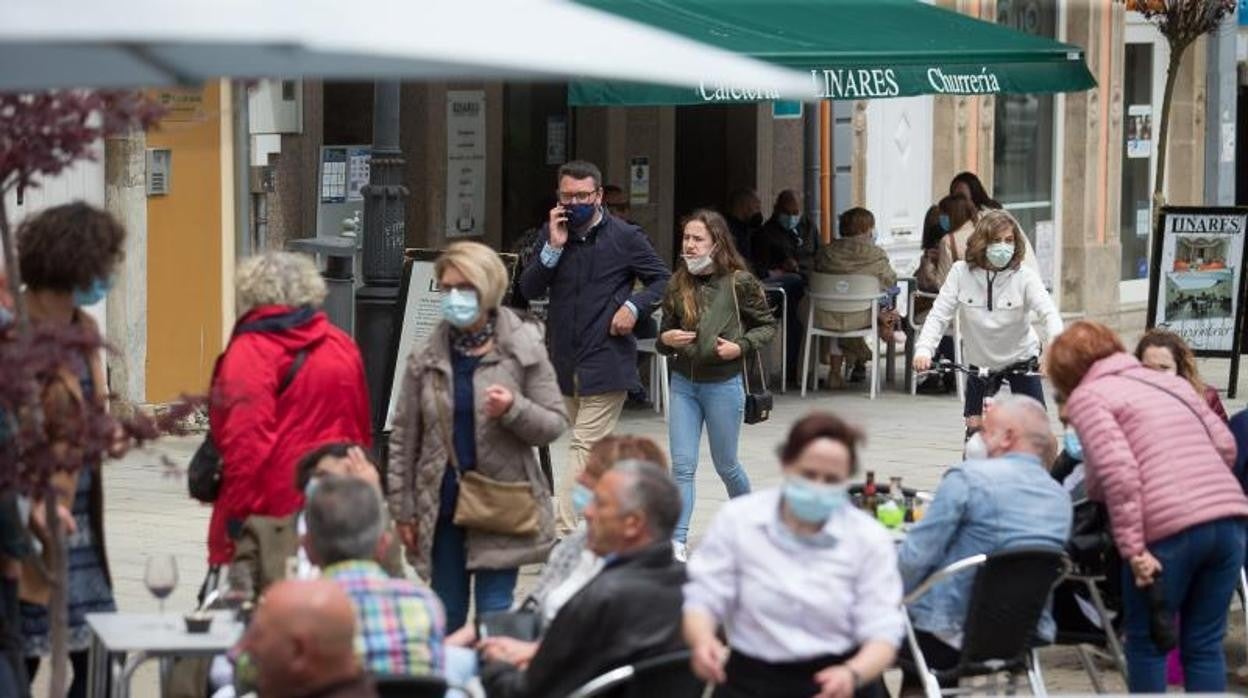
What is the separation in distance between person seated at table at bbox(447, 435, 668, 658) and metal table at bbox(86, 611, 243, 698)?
71 centimetres

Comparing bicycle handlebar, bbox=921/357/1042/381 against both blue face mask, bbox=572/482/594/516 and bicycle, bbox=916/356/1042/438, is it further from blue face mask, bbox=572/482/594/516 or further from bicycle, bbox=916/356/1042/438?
blue face mask, bbox=572/482/594/516

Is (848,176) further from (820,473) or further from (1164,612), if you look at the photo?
(820,473)

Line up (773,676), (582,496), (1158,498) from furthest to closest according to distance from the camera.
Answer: (1158,498)
(582,496)
(773,676)

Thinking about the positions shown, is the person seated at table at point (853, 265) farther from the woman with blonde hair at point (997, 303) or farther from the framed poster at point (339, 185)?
the woman with blonde hair at point (997, 303)

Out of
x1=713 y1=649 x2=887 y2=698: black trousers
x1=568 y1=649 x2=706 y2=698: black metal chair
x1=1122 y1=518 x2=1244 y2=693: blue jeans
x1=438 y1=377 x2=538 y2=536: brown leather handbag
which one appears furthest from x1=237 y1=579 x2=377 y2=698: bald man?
x1=1122 y1=518 x2=1244 y2=693: blue jeans

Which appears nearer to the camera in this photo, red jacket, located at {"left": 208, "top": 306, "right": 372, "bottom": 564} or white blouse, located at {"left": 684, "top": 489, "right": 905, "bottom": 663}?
white blouse, located at {"left": 684, "top": 489, "right": 905, "bottom": 663}

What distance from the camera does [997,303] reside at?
12695 mm

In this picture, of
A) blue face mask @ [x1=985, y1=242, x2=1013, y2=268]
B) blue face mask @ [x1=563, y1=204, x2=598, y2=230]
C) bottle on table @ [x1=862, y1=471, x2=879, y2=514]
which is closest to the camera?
bottle on table @ [x1=862, y1=471, x2=879, y2=514]

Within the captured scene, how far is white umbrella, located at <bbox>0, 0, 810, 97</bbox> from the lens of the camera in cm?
469

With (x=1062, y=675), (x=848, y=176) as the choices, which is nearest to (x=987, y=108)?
(x=848, y=176)

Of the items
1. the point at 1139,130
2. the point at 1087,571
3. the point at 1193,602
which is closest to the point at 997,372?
the point at 1087,571

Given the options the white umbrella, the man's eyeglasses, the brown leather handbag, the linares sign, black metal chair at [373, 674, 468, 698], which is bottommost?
black metal chair at [373, 674, 468, 698]

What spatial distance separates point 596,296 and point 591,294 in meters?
0.02

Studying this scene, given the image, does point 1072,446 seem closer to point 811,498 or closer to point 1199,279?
point 811,498
